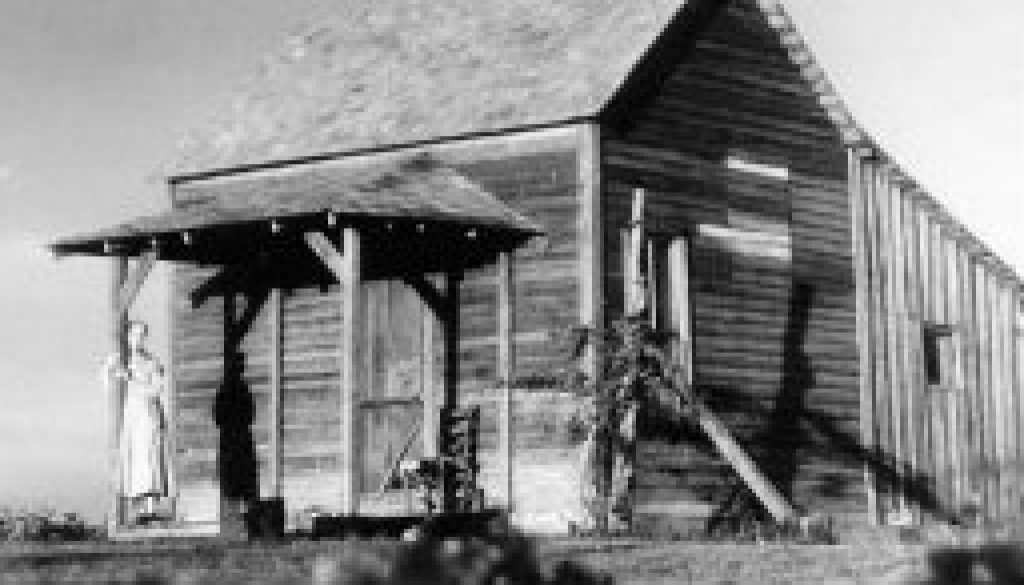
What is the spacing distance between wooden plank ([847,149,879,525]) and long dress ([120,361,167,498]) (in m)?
10.2

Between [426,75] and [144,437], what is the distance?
7.67m

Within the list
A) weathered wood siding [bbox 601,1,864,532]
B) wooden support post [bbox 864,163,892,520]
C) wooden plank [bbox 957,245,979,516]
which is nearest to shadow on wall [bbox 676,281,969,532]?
weathered wood siding [bbox 601,1,864,532]

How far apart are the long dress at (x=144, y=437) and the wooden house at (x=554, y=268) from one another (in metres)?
2.22

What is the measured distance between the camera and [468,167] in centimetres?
2544

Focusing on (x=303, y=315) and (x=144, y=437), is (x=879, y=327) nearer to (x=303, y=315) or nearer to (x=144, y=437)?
(x=303, y=315)

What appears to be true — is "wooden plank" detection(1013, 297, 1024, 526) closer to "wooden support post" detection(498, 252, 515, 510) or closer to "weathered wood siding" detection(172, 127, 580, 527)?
"weathered wood siding" detection(172, 127, 580, 527)

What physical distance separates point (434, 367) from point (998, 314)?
9.33m

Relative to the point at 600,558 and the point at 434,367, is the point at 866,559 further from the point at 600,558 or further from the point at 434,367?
the point at 434,367

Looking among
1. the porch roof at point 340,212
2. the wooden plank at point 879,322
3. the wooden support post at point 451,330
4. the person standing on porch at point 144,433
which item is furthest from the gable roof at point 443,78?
the person standing on porch at point 144,433

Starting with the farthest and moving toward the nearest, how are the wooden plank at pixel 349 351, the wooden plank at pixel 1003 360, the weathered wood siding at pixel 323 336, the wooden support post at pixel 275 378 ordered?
the wooden plank at pixel 1003 360
the wooden support post at pixel 275 378
the weathered wood siding at pixel 323 336
the wooden plank at pixel 349 351

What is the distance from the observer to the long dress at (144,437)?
2181cm

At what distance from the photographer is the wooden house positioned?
79.1ft

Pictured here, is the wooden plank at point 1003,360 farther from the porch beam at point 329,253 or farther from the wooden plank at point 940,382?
the porch beam at point 329,253

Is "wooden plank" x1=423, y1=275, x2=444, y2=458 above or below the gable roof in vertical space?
below
